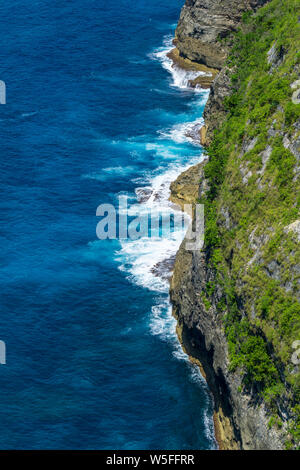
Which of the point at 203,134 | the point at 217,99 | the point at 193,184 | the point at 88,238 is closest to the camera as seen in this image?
the point at 88,238

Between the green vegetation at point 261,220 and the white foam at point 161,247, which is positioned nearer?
the green vegetation at point 261,220

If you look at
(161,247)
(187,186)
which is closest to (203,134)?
(187,186)

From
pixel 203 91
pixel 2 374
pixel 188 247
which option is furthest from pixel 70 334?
pixel 203 91

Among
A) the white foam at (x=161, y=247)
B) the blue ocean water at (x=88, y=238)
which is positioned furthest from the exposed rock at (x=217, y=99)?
the blue ocean water at (x=88, y=238)

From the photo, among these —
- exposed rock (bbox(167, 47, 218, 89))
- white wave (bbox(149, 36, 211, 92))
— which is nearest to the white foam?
exposed rock (bbox(167, 47, 218, 89))

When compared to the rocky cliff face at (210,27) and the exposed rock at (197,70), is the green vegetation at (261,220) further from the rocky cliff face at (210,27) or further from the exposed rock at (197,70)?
the exposed rock at (197,70)

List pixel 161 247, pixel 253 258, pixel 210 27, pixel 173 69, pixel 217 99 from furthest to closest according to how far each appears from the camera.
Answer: pixel 173 69
pixel 210 27
pixel 217 99
pixel 161 247
pixel 253 258

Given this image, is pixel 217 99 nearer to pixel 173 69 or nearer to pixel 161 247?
pixel 161 247
